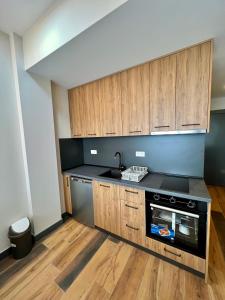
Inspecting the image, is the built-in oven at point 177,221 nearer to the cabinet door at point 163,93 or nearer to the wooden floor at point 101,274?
the wooden floor at point 101,274

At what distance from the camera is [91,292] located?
130 centimetres

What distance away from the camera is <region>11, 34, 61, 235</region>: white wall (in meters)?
1.78

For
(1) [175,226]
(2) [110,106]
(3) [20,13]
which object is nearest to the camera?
(3) [20,13]

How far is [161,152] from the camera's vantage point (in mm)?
2008

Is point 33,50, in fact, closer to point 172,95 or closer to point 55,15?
point 55,15

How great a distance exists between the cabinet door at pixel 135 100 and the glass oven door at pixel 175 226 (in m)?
0.99

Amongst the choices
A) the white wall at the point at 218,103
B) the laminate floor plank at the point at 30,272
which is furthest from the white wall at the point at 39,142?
the white wall at the point at 218,103

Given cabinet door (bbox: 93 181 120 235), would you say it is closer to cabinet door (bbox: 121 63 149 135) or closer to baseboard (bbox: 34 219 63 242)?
baseboard (bbox: 34 219 63 242)

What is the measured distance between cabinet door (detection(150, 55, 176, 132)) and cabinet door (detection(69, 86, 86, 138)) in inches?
47.5

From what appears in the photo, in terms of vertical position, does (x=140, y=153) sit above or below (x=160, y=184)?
above

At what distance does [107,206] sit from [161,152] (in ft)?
3.68

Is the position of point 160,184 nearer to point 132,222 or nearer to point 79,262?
point 132,222

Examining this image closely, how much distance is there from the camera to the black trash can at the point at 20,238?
167cm

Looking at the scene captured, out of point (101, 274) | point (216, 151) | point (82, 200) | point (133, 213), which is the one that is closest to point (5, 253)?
point (82, 200)
